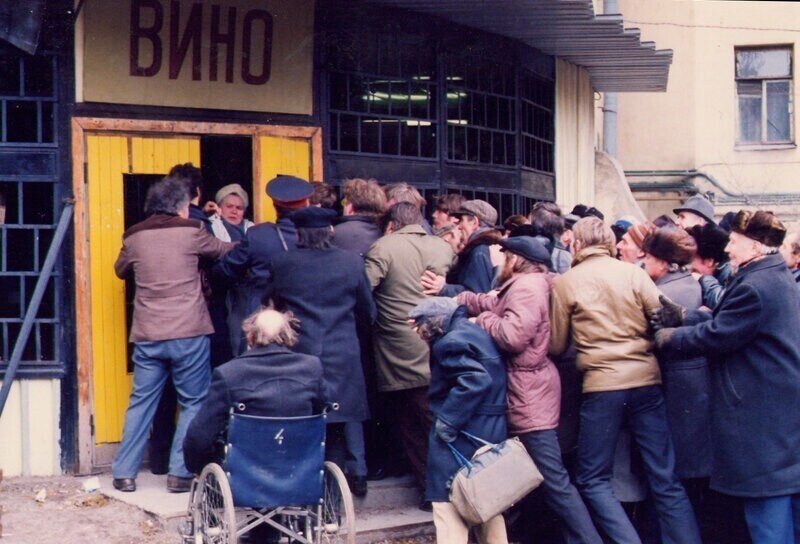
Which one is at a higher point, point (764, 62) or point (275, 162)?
point (764, 62)

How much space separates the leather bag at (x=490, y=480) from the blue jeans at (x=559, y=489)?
0.33m

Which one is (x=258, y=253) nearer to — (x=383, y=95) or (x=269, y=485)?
(x=269, y=485)

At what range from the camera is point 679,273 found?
7.00 metres

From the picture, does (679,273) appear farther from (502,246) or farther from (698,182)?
(698,182)

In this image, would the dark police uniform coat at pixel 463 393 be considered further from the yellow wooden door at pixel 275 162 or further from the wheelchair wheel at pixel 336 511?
the yellow wooden door at pixel 275 162

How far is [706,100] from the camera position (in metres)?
21.6

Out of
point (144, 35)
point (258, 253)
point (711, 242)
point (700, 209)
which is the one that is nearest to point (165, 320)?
point (258, 253)

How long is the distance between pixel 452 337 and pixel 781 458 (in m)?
1.85

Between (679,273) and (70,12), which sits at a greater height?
(70,12)

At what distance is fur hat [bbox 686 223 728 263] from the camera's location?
7.48 m

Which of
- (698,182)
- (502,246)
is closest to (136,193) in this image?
(502,246)

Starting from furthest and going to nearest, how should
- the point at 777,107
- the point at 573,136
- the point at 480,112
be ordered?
the point at 777,107
the point at 573,136
the point at 480,112

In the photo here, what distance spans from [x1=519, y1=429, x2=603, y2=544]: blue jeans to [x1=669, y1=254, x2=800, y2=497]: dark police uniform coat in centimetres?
79

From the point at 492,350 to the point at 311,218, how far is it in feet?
4.71
